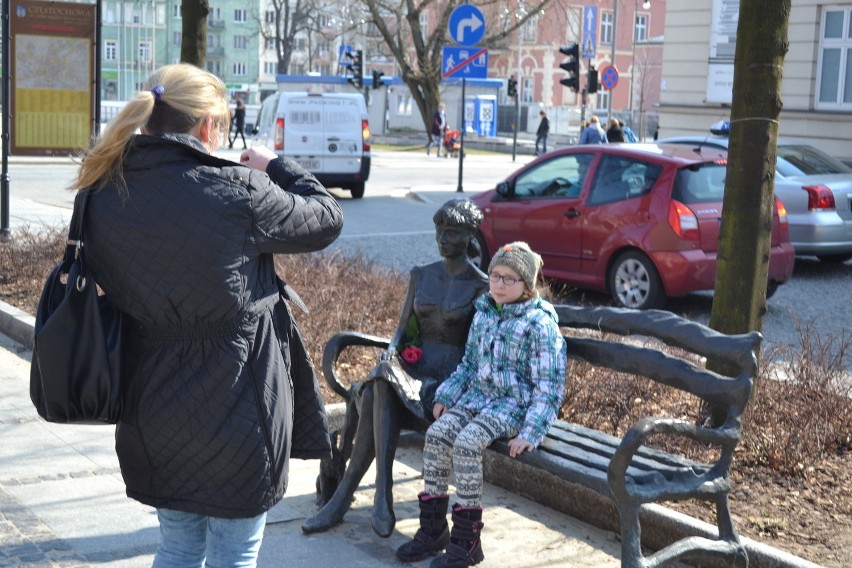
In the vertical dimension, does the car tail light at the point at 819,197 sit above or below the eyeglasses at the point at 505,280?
below

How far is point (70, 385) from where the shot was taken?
310 cm

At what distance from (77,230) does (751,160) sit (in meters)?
3.59

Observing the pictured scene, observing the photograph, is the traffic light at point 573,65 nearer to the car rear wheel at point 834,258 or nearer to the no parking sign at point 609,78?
the no parking sign at point 609,78

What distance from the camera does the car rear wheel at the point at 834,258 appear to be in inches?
571

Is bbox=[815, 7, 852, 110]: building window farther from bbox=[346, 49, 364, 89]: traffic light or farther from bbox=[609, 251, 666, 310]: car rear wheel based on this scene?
bbox=[346, 49, 364, 89]: traffic light

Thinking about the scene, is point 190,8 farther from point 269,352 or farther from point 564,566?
point 269,352

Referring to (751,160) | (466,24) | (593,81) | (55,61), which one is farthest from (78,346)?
(593,81)

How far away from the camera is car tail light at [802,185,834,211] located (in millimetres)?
13820

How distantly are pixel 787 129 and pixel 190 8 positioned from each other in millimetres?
19005

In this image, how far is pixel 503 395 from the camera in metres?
4.84

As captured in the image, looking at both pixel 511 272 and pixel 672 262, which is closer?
pixel 511 272

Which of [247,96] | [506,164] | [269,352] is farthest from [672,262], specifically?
[247,96]

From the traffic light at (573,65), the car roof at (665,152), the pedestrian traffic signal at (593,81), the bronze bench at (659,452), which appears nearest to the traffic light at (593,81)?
the pedestrian traffic signal at (593,81)

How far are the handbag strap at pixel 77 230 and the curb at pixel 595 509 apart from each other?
226 centimetres
